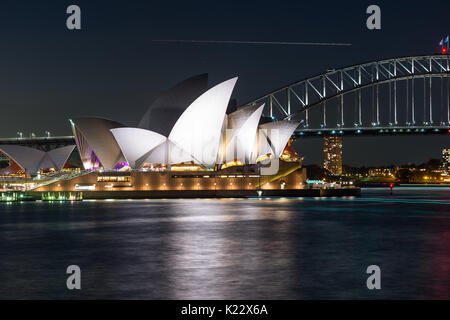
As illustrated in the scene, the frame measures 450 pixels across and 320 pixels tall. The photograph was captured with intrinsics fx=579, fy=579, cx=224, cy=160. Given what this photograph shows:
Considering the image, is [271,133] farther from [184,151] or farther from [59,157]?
[59,157]

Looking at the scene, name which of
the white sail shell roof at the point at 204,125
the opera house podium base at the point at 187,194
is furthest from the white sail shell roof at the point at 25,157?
the white sail shell roof at the point at 204,125

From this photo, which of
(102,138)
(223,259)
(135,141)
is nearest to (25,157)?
(102,138)

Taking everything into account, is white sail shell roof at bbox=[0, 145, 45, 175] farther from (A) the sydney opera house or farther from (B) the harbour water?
(B) the harbour water

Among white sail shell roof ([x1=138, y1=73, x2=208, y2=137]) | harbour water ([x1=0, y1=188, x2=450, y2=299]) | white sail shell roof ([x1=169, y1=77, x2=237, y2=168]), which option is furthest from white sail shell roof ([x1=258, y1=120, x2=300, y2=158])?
harbour water ([x1=0, y1=188, x2=450, y2=299])

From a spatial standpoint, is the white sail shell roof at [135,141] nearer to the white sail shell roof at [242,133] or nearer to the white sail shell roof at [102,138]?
the white sail shell roof at [102,138]

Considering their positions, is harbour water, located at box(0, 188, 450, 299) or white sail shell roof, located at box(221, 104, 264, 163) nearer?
harbour water, located at box(0, 188, 450, 299)

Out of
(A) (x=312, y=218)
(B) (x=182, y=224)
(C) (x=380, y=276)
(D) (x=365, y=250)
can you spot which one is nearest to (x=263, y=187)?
(A) (x=312, y=218)

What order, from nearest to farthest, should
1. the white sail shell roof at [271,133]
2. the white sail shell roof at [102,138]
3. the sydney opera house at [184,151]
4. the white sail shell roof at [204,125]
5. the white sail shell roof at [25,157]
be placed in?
the white sail shell roof at [204,125], the sydney opera house at [184,151], the white sail shell roof at [102,138], the white sail shell roof at [271,133], the white sail shell roof at [25,157]

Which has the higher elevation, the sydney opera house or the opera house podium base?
the sydney opera house
